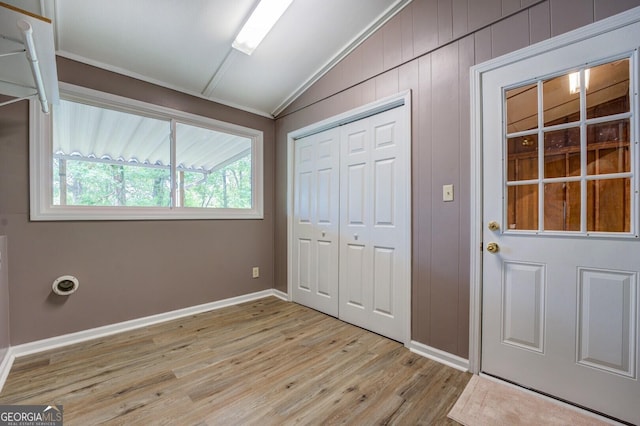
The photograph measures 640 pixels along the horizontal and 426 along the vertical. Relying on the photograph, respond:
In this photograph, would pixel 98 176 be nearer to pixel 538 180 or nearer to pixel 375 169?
pixel 375 169

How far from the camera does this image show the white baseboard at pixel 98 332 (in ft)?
6.59

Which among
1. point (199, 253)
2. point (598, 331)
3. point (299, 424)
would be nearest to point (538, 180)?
point (598, 331)

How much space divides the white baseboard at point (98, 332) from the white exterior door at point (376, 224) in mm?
1438

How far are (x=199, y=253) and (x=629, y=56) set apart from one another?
3525 millimetres

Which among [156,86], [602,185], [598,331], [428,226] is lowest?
[598,331]

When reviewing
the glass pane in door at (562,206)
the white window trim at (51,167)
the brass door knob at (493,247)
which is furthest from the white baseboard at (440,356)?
the white window trim at (51,167)

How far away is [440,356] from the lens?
2.02 meters

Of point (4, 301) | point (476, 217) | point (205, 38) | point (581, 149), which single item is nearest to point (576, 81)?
point (581, 149)

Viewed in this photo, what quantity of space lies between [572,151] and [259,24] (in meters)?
2.34

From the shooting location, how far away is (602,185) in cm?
148

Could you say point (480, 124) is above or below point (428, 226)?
above

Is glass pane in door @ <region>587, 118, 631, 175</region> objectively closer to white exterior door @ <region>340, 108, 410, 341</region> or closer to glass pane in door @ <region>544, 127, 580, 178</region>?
glass pane in door @ <region>544, 127, 580, 178</region>

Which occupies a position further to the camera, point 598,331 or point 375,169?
point 375,169

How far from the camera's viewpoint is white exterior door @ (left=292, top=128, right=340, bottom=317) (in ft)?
9.57
